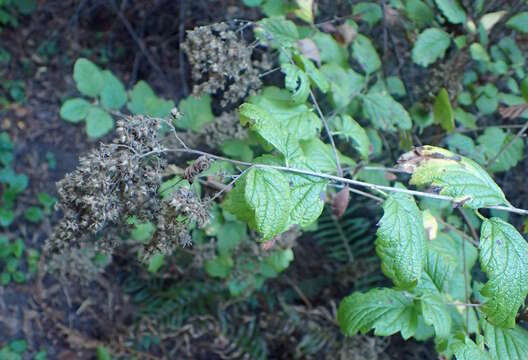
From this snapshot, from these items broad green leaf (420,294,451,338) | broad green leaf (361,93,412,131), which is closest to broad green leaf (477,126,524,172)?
broad green leaf (361,93,412,131)

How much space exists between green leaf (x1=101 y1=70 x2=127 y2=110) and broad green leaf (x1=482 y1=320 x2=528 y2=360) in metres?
1.60

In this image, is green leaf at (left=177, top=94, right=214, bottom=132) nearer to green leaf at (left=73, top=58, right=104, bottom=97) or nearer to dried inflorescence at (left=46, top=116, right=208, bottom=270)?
green leaf at (left=73, top=58, right=104, bottom=97)

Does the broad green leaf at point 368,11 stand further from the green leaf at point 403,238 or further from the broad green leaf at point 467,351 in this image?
the broad green leaf at point 467,351

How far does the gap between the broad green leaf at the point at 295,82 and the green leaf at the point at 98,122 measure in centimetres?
89

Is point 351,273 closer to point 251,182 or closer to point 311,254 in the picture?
point 311,254

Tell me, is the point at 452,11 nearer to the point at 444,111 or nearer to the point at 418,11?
the point at 418,11

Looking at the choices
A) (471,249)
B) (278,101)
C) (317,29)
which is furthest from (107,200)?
(471,249)

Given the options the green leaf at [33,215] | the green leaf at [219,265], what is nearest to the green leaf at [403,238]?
the green leaf at [219,265]

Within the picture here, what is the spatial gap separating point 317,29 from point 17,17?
279cm

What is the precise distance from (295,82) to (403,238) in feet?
1.86

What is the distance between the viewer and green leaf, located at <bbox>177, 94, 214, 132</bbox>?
2.13 m

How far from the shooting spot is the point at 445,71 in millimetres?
2316

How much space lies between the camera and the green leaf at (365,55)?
85.4 inches

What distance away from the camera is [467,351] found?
1.33 m
